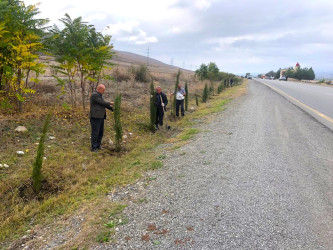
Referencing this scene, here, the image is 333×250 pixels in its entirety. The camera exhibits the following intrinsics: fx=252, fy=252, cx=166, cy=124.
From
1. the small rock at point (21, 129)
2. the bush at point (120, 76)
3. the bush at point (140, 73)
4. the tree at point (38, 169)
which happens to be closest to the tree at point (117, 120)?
the tree at point (38, 169)

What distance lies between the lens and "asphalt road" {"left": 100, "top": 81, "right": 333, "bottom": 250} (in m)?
3.13

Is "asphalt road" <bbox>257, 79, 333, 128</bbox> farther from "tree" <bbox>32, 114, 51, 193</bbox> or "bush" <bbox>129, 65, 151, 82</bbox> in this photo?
"bush" <bbox>129, 65, 151, 82</bbox>

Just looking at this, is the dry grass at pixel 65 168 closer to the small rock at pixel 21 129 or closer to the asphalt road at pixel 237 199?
the small rock at pixel 21 129

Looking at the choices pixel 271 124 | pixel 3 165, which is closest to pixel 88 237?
pixel 3 165

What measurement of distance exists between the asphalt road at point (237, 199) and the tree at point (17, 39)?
5.16 meters

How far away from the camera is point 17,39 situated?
7.46m

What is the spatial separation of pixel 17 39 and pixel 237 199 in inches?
296

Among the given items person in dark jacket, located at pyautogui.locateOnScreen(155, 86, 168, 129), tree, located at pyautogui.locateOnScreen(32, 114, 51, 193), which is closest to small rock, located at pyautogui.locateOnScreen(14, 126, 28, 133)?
tree, located at pyautogui.locateOnScreen(32, 114, 51, 193)

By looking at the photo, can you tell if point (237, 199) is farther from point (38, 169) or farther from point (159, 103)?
point (159, 103)

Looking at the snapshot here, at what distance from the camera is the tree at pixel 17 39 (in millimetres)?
7195

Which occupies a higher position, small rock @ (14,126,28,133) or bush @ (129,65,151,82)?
bush @ (129,65,151,82)

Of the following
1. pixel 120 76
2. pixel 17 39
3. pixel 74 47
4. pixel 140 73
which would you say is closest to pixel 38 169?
pixel 17 39

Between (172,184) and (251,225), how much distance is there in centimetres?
174

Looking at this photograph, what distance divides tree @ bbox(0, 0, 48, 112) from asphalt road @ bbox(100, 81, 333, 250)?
5.16 metres
